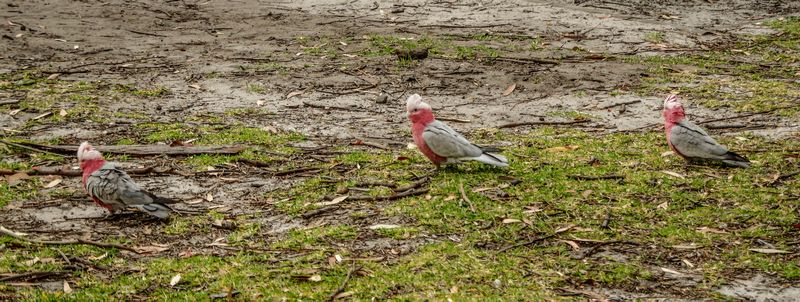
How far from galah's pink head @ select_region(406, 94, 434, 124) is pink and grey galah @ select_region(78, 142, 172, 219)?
1826 mm

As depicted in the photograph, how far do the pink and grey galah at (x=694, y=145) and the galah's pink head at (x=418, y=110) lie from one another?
1.86 meters

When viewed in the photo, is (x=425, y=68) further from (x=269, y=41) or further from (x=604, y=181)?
(x=604, y=181)

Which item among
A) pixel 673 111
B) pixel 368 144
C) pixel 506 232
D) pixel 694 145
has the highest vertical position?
pixel 673 111

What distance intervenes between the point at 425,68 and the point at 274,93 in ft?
5.92

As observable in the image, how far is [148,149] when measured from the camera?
23.3 feet

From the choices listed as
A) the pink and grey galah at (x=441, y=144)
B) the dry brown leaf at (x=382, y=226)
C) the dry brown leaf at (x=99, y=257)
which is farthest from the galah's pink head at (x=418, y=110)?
the dry brown leaf at (x=99, y=257)

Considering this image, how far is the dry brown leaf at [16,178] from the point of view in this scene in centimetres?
625

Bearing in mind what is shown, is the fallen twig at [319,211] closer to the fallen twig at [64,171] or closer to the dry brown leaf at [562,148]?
the fallen twig at [64,171]

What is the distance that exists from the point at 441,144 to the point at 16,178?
120 inches

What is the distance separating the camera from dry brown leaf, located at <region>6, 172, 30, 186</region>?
246 inches

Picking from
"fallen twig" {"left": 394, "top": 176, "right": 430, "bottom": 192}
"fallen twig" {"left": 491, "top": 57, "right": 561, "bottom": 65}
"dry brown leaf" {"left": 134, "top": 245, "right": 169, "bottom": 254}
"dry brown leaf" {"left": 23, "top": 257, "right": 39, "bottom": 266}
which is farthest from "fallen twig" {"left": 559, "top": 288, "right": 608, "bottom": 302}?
"fallen twig" {"left": 491, "top": 57, "right": 561, "bottom": 65}

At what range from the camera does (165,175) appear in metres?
6.53

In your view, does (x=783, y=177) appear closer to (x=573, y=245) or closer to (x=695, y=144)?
(x=695, y=144)

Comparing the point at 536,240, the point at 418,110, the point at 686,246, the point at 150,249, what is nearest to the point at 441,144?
the point at 418,110
